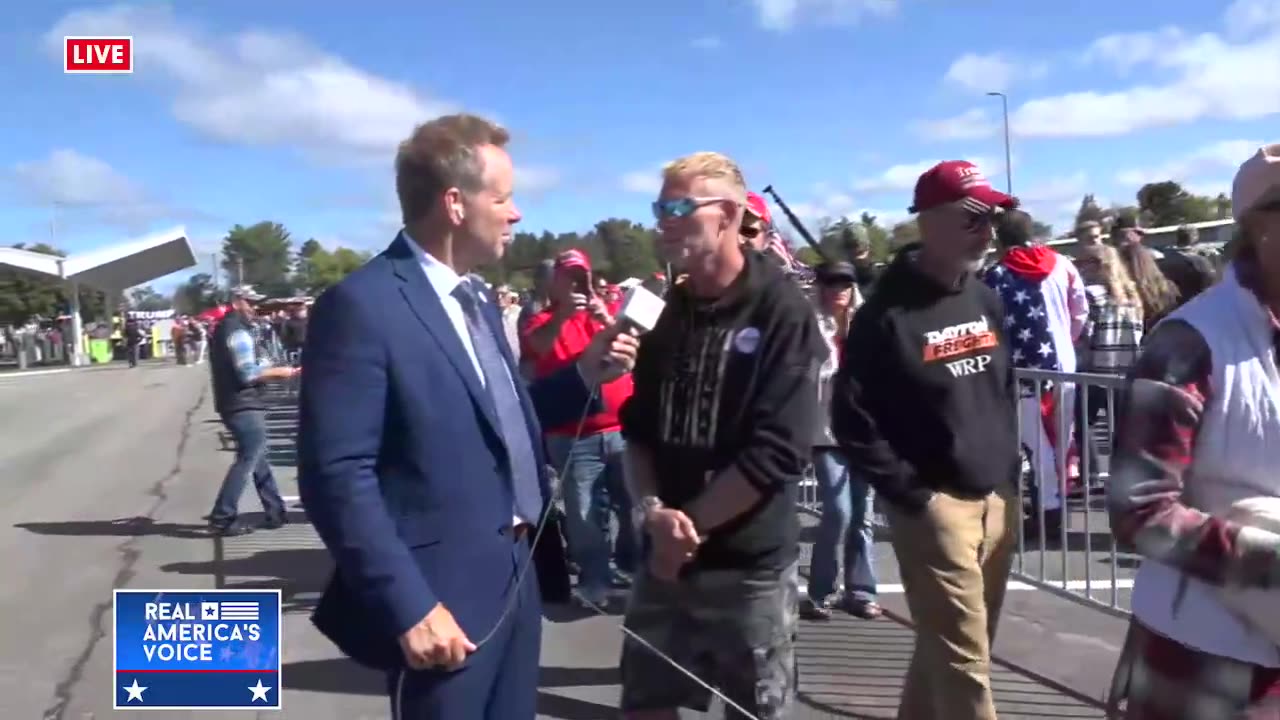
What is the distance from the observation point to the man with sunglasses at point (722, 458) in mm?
3107

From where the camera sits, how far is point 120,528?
33.3ft

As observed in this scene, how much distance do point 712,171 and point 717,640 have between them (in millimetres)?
1172

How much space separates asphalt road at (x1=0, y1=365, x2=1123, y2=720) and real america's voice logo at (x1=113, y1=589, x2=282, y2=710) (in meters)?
0.15

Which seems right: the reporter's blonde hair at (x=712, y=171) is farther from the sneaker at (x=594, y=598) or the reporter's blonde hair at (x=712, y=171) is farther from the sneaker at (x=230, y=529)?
the sneaker at (x=230, y=529)

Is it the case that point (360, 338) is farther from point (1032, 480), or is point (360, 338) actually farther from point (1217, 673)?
point (1032, 480)

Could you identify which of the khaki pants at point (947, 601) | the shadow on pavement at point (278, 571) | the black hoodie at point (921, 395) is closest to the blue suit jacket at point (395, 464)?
the black hoodie at point (921, 395)

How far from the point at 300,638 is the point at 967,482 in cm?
408

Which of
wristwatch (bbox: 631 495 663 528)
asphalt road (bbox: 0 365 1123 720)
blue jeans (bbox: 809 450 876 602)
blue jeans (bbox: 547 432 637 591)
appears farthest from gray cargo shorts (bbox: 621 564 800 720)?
blue jeans (bbox: 547 432 637 591)

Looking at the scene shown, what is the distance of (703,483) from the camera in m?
3.16

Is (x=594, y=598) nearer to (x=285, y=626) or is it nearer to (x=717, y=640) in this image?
(x=285, y=626)

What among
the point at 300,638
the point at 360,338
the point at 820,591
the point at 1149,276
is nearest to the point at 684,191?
the point at 360,338

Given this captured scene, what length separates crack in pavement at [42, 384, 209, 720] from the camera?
555 cm

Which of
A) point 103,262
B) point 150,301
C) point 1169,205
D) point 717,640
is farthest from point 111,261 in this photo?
point 150,301

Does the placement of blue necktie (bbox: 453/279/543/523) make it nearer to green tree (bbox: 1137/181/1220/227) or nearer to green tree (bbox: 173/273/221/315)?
green tree (bbox: 1137/181/1220/227)
